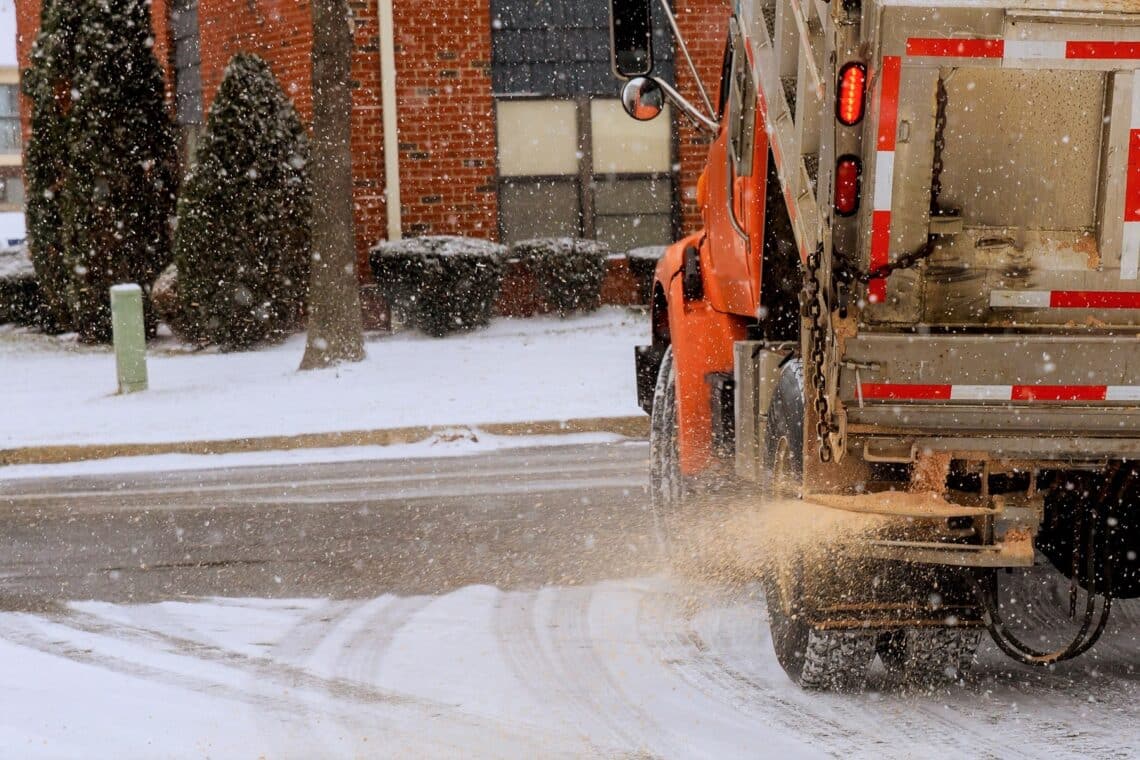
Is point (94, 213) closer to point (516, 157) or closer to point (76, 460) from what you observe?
point (516, 157)

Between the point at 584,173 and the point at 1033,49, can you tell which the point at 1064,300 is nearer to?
the point at 1033,49

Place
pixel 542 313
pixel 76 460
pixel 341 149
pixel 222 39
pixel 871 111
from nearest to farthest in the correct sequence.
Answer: pixel 871 111
pixel 76 460
pixel 341 149
pixel 542 313
pixel 222 39

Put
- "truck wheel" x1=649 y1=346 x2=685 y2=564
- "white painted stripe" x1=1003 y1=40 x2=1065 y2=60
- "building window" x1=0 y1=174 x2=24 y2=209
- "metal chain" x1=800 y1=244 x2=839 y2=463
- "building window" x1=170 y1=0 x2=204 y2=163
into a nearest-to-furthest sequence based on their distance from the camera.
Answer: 1. "white painted stripe" x1=1003 y1=40 x2=1065 y2=60
2. "metal chain" x1=800 y1=244 x2=839 y2=463
3. "truck wheel" x1=649 y1=346 x2=685 y2=564
4. "building window" x1=170 y1=0 x2=204 y2=163
5. "building window" x1=0 y1=174 x2=24 y2=209

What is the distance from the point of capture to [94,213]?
54.8ft

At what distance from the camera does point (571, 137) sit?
55.8 ft

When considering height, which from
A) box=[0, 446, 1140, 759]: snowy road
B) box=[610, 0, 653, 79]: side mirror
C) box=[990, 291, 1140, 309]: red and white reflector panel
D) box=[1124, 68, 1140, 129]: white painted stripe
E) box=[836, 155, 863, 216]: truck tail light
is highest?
box=[610, 0, 653, 79]: side mirror

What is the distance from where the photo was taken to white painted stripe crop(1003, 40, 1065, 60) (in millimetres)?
3979

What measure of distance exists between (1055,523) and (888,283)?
1165 mm

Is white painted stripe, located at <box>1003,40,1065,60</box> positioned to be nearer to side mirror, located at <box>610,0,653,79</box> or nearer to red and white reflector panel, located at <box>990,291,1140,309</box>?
red and white reflector panel, located at <box>990,291,1140,309</box>

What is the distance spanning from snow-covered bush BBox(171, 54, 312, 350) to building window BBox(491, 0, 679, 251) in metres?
2.75

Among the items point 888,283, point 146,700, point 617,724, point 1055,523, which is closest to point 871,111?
point 888,283

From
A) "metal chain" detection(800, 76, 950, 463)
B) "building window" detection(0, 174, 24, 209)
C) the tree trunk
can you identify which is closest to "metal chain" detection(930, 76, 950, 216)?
"metal chain" detection(800, 76, 950, 463)

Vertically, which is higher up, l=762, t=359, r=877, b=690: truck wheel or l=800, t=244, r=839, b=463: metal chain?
l=800, t=244, r=839, b=463: metal chain

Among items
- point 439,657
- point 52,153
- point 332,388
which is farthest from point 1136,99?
point 52,153
